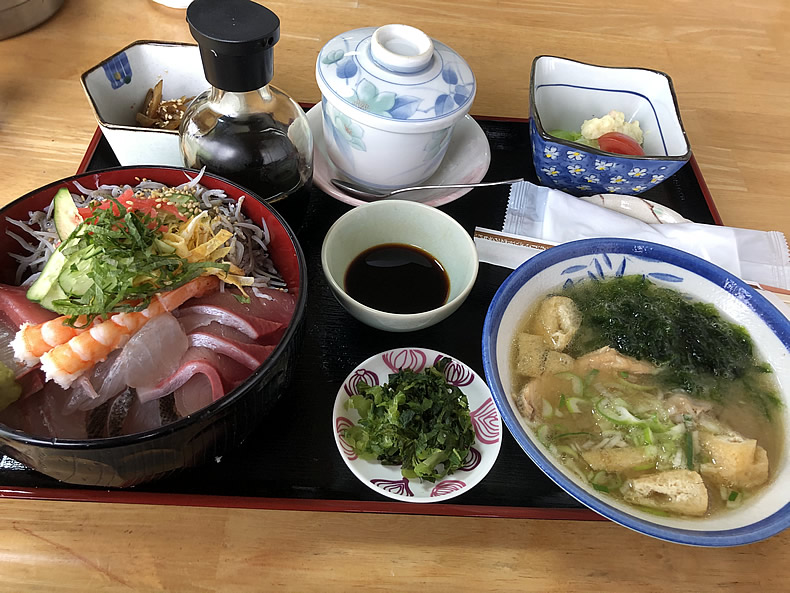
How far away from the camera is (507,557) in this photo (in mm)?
945

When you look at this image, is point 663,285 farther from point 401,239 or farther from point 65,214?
point 65,214

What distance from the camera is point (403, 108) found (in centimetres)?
118

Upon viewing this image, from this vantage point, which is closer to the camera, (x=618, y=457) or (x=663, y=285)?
(x=618, y=457)

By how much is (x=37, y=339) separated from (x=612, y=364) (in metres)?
0.94

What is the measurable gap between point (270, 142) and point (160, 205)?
268 millimetres

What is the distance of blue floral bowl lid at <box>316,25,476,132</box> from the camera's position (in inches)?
46.5

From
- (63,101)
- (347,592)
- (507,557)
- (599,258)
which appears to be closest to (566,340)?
(599,258)

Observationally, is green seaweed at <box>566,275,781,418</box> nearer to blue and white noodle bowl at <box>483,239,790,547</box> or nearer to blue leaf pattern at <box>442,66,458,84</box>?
blue and white noodle bowl at <box>483,239,790,547</box>

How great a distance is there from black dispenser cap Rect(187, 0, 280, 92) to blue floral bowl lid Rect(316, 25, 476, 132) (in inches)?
8.3

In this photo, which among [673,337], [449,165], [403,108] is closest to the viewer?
[673,337]

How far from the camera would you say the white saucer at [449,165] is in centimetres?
137

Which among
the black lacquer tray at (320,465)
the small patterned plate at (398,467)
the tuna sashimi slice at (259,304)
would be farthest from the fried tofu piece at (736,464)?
the tuna sashimi slice at (259,304)

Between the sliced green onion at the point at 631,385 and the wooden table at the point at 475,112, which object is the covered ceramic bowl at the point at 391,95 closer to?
the wooden table at the point at 475,112

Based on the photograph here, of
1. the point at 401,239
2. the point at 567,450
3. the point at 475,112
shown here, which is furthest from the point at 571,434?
the point at 475,112
